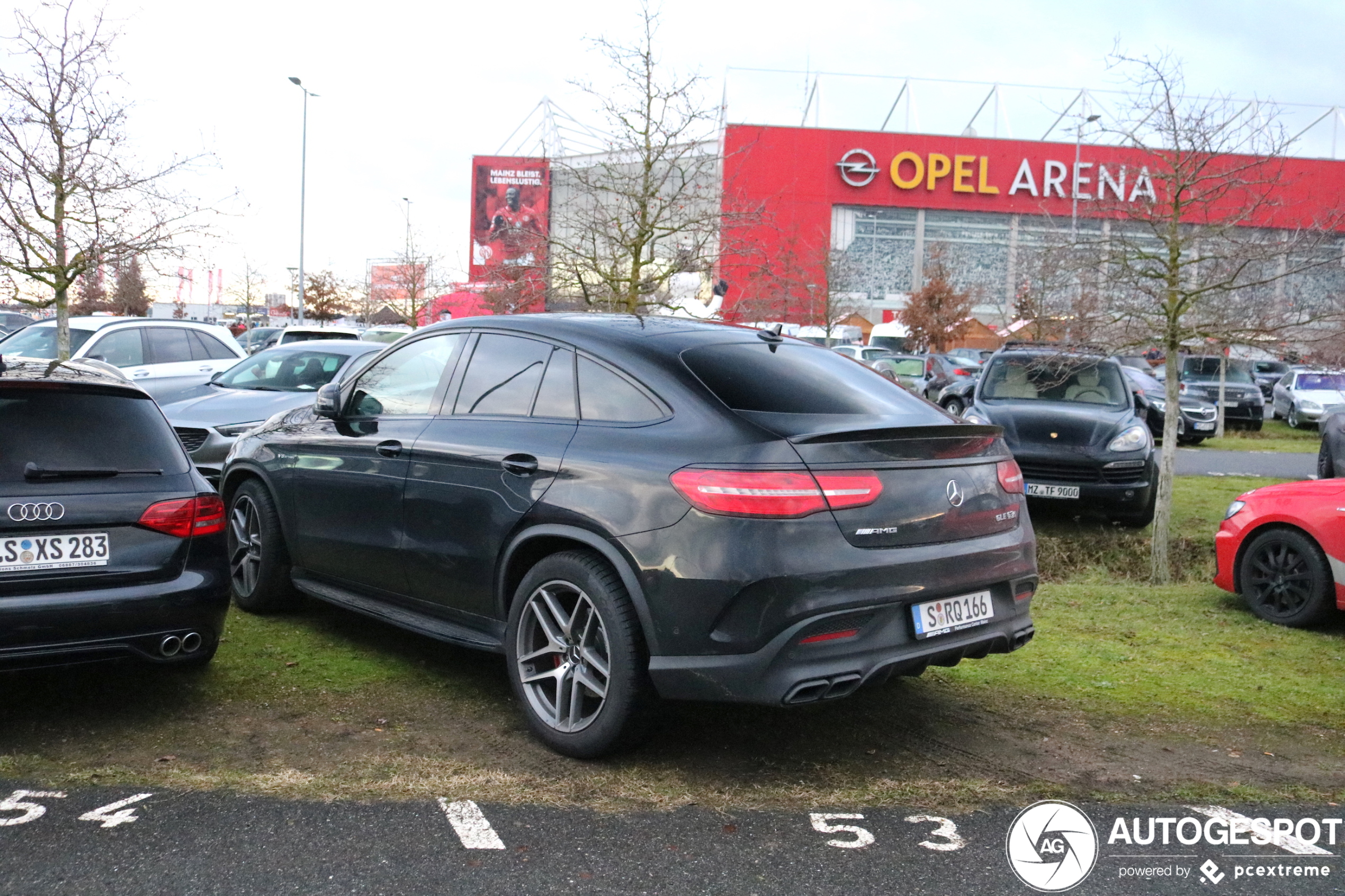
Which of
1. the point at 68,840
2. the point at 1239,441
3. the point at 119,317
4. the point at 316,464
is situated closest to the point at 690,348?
the point at 316,464

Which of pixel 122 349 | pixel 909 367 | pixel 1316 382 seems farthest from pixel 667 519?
pixel 1316 382

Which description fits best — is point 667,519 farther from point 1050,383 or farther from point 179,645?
point 1050,383

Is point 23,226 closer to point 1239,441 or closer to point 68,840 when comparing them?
point 68,840

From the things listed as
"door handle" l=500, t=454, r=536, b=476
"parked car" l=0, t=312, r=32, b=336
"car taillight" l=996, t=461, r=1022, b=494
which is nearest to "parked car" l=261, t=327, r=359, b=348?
"parked car" l=0, t=312, r=32, b=336

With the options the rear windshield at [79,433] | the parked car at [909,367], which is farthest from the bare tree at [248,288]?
the rear windshield at [79,433]

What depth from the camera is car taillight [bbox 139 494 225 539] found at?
439 cm

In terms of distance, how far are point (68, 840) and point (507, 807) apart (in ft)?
4.34

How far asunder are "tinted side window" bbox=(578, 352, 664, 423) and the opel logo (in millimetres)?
55662

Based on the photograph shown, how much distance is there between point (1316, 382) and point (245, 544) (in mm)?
27212

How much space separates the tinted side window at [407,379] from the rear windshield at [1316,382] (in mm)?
25248

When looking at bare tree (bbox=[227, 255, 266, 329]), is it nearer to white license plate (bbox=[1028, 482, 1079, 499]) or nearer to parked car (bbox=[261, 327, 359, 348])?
parked car (bbox=[261, 327, 359, 348])

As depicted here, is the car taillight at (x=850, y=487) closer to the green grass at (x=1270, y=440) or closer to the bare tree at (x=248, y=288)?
the green grass at (x=1270, y=440)

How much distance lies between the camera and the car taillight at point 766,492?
361 centimetres

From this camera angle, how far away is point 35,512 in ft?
13.5
